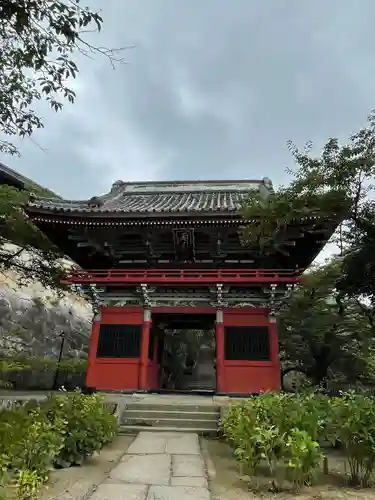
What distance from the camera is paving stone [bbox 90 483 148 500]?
366 cm

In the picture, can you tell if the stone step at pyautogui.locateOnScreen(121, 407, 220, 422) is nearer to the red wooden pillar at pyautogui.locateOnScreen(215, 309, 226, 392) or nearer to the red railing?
the red wooden pillar at pyautogui.locateOnScreen(215, 309, 226, 392)

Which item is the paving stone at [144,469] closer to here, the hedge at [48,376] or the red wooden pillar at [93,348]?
the red wooden pillar at [93,348]

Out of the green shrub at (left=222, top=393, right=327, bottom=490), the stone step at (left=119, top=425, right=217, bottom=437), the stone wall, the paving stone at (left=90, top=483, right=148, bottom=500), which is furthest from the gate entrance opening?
the paving stone at (left=90, top=483, right=148, bottom=500)

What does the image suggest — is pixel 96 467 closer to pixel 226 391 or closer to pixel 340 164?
pixel 226 391

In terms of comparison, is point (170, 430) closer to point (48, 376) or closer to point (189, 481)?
point (189, 481)

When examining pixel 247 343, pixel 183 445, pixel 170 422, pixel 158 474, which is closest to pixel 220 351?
pixel 247 343

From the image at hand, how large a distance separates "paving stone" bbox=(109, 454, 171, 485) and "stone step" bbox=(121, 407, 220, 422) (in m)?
2.96

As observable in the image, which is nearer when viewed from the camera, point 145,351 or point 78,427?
point 78,427

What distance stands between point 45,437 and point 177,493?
149 cm

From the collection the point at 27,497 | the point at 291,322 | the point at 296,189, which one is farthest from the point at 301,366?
the point at 27,497

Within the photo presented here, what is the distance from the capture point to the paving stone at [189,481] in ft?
13.7

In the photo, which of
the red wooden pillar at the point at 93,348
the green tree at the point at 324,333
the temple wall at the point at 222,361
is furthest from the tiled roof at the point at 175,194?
the green tree at the point at 324,333

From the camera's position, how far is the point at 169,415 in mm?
8586

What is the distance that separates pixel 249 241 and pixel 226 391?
434 cm
